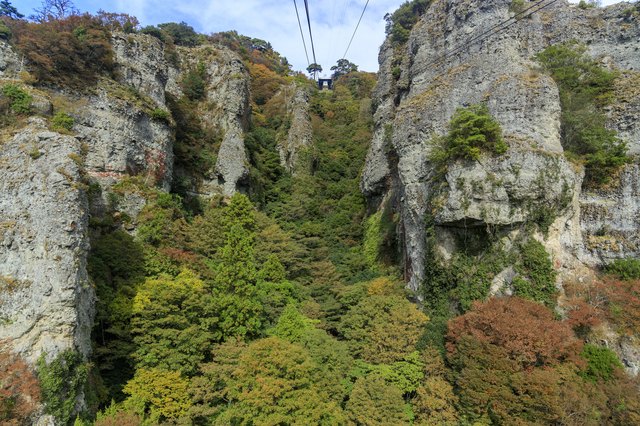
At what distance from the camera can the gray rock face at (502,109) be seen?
16.8 meters

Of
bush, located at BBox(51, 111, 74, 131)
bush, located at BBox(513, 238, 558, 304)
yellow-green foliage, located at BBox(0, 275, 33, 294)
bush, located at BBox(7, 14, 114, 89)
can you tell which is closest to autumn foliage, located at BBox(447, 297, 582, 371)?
bush, located at BBox(513, 238, 558, 304)

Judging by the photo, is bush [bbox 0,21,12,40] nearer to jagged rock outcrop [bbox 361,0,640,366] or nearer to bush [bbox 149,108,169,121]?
bush [bbox 149,108,169,121]

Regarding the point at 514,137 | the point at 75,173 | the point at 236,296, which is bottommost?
the point at 236,296

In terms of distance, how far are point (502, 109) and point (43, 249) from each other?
990 inches

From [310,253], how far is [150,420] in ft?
54.8

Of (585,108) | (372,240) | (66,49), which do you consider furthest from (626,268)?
(66,49)

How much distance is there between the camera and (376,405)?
13609 mm

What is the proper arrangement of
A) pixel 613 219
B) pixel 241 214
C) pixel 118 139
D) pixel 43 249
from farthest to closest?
1. pixel 241 214
2. pixel 118 139
3. pixel 613 219
4. pixel 43 249

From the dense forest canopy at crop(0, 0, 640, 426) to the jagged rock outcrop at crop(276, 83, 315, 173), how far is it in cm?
1698

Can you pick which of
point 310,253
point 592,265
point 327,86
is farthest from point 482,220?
point 327,86

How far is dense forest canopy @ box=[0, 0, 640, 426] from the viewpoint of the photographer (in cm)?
1258

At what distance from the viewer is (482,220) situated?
17.0 metres

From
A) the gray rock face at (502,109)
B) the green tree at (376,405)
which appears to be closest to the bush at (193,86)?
the gray rock face at (502,109)

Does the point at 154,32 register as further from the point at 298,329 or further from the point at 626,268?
the point at 626,268
